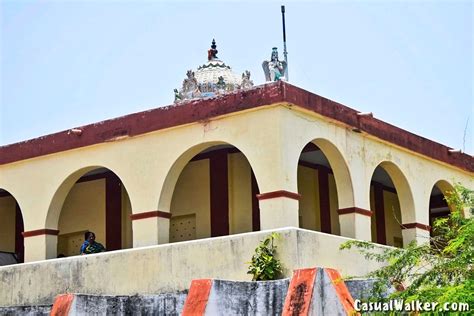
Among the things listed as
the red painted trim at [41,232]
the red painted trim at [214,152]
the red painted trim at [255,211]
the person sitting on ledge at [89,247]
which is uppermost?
the red painted trim at [214,152]

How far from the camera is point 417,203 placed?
15.2m

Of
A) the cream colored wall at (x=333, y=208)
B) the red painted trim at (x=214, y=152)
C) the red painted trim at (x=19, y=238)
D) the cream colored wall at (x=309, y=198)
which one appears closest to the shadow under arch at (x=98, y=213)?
the red painted trim at (x=19, y=238)

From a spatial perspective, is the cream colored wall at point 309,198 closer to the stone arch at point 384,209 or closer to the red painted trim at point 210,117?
the stone arch at point 384,209

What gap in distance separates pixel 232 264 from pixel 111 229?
15.2 ft

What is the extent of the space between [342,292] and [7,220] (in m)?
9.65

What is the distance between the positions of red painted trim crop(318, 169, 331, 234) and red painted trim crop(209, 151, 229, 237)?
1787 millimetres

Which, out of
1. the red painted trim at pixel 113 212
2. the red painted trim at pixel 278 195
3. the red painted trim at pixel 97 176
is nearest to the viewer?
the red painted trim at pixel 278 195

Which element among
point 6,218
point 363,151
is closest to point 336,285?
point 363,151

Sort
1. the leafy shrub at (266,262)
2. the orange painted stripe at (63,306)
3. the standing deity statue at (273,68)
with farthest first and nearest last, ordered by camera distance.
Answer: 1. the standing deity statue at (273,68)
2. the leafy shrub at (266,262)
3. the orange painted stripe at (63,306)

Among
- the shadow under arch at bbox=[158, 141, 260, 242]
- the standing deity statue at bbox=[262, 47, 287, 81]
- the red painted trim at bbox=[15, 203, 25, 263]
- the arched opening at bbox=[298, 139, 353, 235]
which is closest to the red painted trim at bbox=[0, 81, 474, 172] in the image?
the standing deity statue at bbox=[262, 47, 287, 81]

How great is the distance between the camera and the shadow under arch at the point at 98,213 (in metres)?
16.3

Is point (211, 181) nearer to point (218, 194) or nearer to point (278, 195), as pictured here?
point (218, 194)

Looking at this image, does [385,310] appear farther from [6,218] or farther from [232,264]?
[6,218]

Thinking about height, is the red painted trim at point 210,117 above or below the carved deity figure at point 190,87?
below
